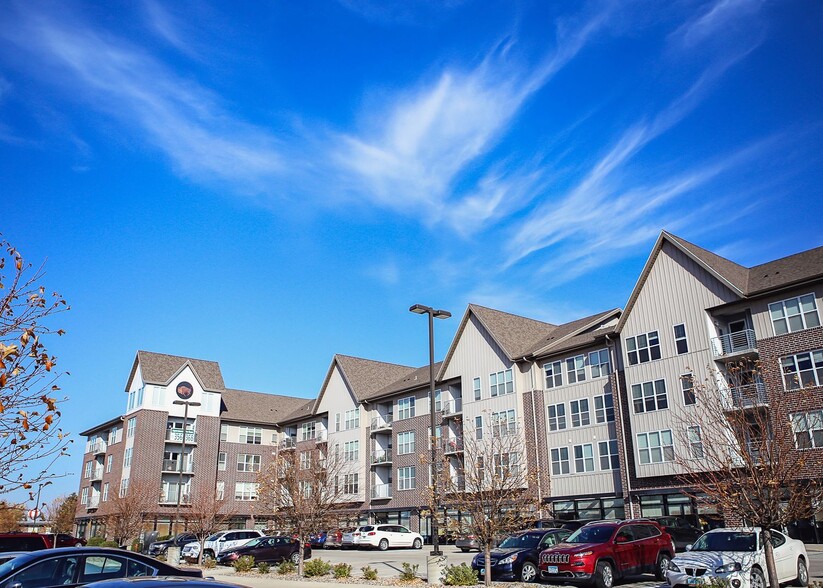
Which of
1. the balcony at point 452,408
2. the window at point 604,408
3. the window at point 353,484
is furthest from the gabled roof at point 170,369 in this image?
the window at point 604,408

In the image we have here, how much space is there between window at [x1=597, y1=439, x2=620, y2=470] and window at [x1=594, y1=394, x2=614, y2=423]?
1.32m

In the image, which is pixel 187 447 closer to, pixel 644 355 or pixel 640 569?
pixel 644 355

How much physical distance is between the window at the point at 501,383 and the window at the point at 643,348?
29.8 ft

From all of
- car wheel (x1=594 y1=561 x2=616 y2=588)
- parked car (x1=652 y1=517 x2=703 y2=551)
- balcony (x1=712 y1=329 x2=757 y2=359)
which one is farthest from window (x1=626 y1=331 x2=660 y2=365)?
car wheel (x1=594 y1=561 x2=616 y2=588)

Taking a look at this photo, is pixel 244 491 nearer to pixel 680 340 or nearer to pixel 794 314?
pixel 680 340

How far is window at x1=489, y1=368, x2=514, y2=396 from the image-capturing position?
4688 cm

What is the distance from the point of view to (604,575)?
60.2 feet

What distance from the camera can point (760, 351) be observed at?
1347 inches

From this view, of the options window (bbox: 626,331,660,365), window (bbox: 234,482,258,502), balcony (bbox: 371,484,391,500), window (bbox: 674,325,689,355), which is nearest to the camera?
window (bbox: 674,325,689,355)

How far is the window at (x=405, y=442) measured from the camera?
54272 mm

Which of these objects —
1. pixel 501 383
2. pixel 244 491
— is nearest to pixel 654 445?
pixel 501 383

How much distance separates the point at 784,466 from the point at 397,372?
52334 millimetres

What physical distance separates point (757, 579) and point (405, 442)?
40365mm

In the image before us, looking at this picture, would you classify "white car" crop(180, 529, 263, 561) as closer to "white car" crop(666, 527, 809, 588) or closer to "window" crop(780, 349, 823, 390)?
"white car" crop(666, 527, 809, 588)
